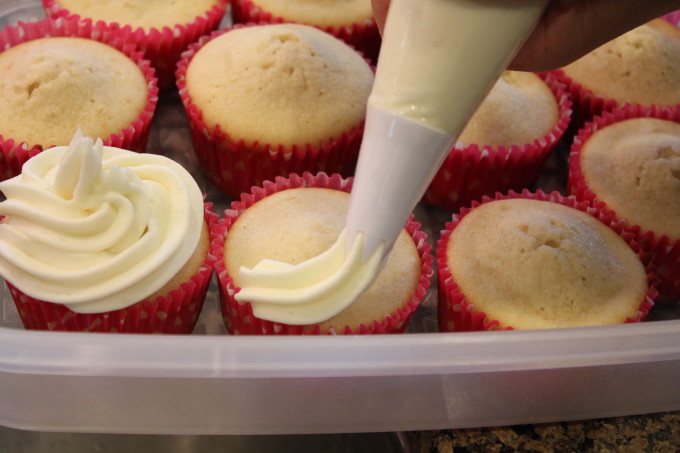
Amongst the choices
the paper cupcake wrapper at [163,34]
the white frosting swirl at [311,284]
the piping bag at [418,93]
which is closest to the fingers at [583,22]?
the piping bag at [418,93]

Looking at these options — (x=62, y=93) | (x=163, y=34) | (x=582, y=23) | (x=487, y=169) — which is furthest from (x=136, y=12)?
(x=582, y=23)

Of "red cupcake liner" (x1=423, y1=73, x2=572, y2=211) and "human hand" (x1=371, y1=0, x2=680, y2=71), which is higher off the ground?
"human hand" (x1=371, y1=0, x2=680, y2=71)

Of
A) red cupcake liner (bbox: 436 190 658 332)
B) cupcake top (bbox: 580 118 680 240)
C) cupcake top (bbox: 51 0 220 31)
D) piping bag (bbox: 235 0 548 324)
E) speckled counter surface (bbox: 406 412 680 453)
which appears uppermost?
piping bag (bbox: 235 0 548 324)

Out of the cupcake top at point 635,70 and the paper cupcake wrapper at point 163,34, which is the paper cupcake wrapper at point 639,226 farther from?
the paper cupcake wrapper at point 163,34

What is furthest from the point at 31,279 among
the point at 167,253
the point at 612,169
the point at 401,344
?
the point at 612,169

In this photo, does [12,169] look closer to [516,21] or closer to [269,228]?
[269,228]

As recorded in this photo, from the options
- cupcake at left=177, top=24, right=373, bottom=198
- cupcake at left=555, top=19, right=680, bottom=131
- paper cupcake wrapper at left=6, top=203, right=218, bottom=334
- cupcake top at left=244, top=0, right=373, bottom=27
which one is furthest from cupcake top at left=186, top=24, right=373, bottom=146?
cupcake at left=555, top=19, right=680, bottom=131

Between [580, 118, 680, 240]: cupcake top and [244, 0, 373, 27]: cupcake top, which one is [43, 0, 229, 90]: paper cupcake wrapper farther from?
[580, 118, 680, 240]: cupcake top
